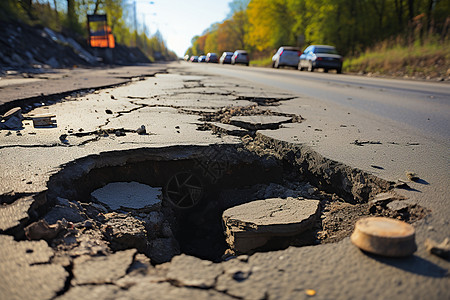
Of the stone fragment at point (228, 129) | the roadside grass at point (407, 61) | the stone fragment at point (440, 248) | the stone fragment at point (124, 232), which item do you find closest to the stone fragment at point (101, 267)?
the stone fragment at point (124, 232)

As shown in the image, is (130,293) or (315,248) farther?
(315,248)

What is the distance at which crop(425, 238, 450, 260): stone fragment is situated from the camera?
1101mm

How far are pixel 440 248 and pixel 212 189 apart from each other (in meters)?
1.66

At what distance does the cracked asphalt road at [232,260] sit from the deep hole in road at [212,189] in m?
0.08

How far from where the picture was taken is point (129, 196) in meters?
2.02

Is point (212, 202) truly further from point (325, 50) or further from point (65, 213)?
point (325, 50)

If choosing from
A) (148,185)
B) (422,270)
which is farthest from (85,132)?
(422,270)

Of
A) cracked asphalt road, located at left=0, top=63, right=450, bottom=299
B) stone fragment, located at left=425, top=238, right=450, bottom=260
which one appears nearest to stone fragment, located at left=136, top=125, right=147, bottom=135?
cracked asphalt road, located at left=0, top=63, right=450, bottom=299

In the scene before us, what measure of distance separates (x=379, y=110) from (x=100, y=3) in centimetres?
3363

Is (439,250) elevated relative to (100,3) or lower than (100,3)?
Answer: lower

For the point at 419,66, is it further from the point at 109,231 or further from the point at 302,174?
the point at 109,231

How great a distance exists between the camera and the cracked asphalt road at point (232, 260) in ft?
3.17

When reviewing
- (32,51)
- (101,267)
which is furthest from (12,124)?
(32,51)

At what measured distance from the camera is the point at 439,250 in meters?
1.10
